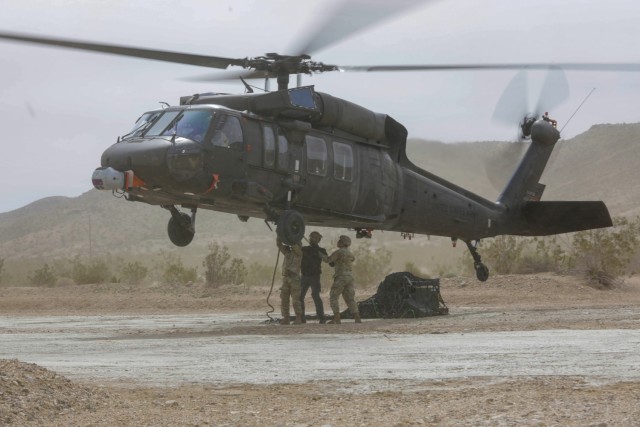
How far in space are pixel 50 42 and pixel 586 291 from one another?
19.5 meters

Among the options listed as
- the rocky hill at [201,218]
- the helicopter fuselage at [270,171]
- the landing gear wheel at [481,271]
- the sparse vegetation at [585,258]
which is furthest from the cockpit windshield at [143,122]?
the rocky hill at [201,218]

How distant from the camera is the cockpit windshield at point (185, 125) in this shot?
16.1 m

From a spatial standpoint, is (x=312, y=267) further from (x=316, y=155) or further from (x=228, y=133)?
(x=228, y=133)

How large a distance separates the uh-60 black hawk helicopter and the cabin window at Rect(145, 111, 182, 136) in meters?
0.02

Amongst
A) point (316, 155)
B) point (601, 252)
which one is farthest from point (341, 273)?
point (601, 252)

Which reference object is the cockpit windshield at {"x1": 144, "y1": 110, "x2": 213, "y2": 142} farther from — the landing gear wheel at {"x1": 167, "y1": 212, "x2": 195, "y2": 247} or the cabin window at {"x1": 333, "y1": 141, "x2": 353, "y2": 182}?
the cabin window at {"x1": 333, "y1": 141, "x2": 353, "y2": 182}

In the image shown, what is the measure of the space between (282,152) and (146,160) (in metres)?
2.91

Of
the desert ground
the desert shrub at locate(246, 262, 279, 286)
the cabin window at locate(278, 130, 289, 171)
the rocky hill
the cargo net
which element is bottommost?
the desert ground

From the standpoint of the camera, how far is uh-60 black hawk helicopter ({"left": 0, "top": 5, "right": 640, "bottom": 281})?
1583 cm

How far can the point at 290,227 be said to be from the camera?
17.1 m

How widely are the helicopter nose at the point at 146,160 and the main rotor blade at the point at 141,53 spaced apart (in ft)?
4.55

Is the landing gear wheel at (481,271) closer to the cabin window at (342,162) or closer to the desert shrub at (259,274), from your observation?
the cabin window at (342,162)

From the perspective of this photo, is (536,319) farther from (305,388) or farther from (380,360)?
(305,388)

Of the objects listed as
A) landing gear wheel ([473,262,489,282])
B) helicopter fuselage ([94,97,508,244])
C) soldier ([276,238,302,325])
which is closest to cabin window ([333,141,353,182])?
helicopter fuselage ([94,97,508,244])
